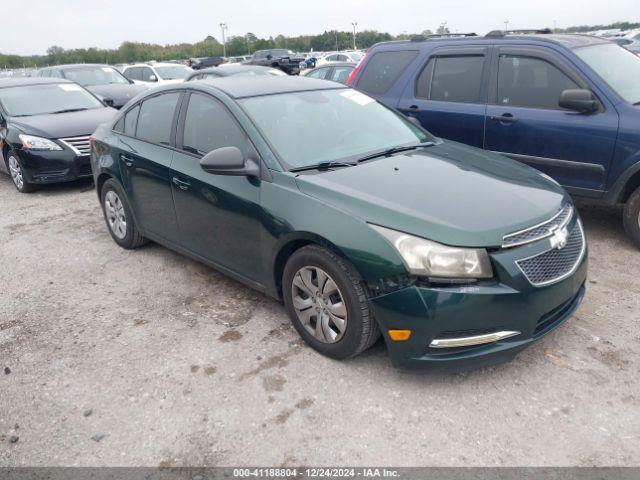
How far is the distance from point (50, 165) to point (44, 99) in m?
1.69

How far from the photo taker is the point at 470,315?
9.12 feet

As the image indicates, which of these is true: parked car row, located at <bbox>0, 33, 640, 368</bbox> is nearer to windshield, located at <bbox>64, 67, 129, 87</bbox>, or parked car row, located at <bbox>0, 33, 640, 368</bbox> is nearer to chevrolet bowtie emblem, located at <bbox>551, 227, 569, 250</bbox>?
chevrolet bowtie emblem, located at <bbox>551, 227, 569, 250</bbox>

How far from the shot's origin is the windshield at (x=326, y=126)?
3.69 m

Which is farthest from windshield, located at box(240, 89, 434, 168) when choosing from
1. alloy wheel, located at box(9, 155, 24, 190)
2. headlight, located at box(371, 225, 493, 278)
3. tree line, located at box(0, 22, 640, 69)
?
tree line, located at box(0, 22, 640, 69)

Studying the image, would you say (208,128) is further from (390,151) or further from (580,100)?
(580,100)

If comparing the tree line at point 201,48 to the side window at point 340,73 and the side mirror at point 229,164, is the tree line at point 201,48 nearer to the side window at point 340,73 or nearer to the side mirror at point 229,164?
the side window at point 340,73

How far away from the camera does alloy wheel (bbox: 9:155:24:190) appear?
7777 mm

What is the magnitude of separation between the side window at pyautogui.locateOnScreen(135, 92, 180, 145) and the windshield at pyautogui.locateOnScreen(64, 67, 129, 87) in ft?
31.8

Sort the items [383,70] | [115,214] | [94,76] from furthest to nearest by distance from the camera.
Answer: [94,76]
[383,70]
[115,214]

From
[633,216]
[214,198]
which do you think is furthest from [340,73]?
[214,198]

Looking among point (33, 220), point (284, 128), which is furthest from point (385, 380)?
point (33, 220)

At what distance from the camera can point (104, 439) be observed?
9.25 feet

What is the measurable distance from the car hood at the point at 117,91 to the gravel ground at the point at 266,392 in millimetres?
8980

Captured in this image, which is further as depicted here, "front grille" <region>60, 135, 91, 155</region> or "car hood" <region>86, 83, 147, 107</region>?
"car hood" <region>86, 83, 147, 107</region>
